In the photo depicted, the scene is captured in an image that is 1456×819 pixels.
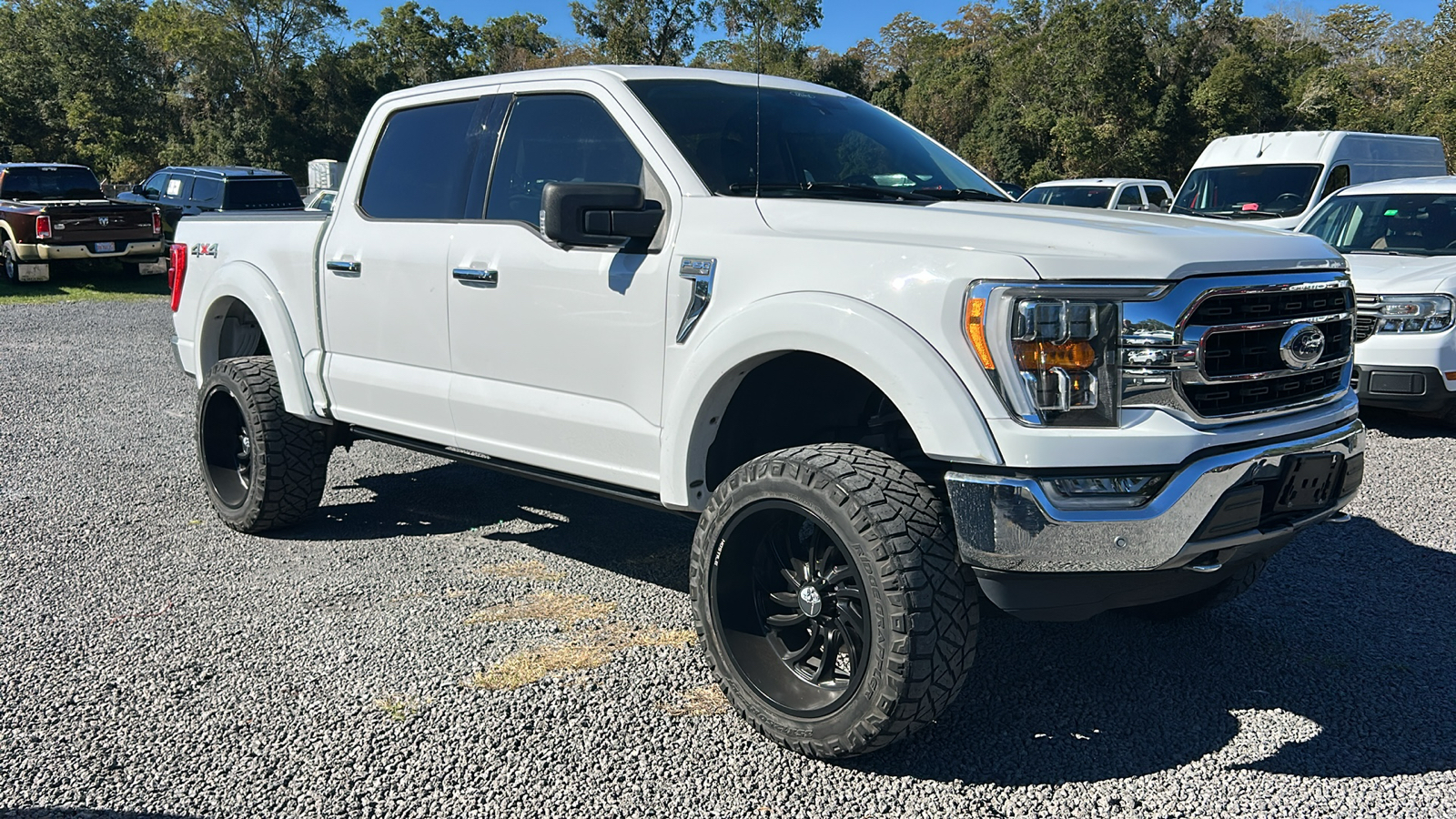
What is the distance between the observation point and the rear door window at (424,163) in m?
4.58

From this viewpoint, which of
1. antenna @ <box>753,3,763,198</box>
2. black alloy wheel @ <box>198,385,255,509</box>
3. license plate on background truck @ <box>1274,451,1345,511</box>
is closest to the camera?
license plate on background truck @ <box>1274,451,1345,511</box>

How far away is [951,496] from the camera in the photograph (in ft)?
9.71

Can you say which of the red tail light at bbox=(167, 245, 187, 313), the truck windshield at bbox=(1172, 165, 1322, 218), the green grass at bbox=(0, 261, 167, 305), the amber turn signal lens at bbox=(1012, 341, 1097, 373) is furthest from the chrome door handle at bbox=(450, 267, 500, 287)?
the green grass at bbox=(0, 261, 167, 305)

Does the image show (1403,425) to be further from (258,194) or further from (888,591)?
(258,194)

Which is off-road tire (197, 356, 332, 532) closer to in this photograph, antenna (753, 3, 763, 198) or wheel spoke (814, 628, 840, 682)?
antenna (753, 3, 763, 198)

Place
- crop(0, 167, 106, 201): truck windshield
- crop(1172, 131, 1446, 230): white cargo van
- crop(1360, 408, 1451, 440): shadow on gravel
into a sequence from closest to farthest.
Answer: crop(1360, 408, 1451, 440): shadow on gravel, crop(1172, 131, 1446, 230): white cargo van, crop(0, 167, 106, 201): truck windshield

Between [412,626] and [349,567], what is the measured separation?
2.78ft

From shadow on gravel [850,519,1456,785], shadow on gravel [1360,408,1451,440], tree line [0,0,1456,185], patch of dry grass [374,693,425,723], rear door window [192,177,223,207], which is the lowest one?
shadow on gravel [850,519,1456,785]

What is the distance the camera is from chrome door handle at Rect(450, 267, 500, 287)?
418cm

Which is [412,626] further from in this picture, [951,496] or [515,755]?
[951,496]

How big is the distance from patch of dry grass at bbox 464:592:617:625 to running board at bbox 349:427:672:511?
48 centimetres

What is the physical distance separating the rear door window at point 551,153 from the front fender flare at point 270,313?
55.8 inches

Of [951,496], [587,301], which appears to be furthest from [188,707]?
[951,496]

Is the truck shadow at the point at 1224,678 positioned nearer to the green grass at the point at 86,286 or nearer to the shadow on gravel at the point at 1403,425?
the shadow on gravel at the point at 1403,425
